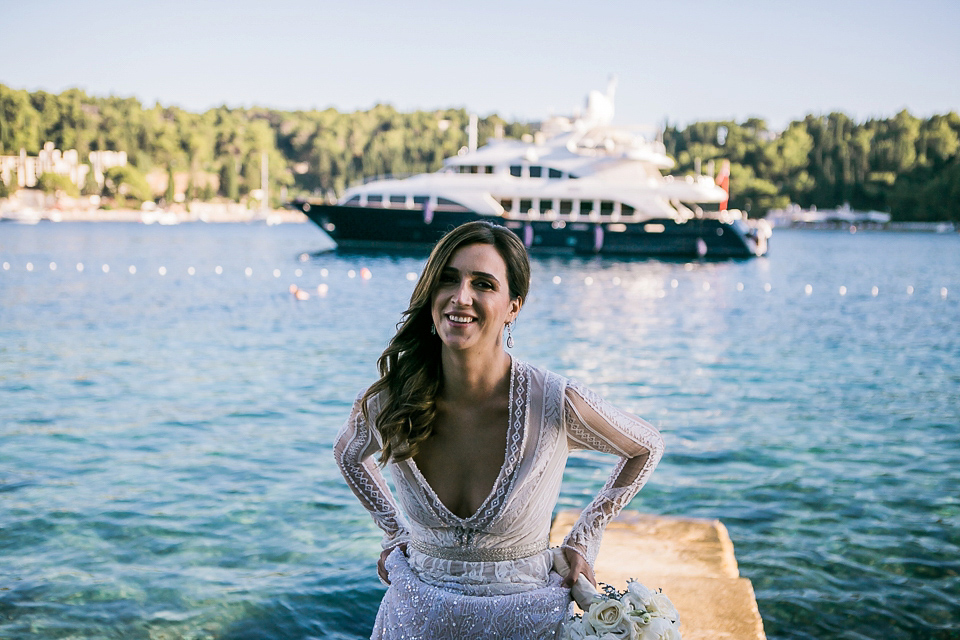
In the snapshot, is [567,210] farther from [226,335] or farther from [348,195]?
[226,335]

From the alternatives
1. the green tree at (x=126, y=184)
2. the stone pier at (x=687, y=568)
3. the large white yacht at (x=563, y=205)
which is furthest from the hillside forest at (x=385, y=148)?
the stone pier at (x=687, y=568)

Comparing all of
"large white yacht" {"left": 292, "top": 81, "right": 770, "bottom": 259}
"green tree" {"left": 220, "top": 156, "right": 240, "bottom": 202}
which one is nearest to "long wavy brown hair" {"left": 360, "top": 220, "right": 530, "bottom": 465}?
"large white yacht" {"left": 292, "top": 81, "right": 770, "bottom": 259}

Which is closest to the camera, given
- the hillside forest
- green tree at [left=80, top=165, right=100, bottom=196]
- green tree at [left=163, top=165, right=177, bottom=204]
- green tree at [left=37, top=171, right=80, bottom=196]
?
the hillside forest

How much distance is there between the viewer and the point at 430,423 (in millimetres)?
2193

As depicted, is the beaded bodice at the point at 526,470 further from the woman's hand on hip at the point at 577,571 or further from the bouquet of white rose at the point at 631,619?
the bouquet of white rose at the point at 631,619

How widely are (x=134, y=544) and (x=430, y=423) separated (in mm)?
4414

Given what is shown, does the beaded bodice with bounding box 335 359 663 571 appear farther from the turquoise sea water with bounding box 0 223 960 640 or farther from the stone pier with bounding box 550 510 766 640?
the turquoise sea water with bounding box 0 223 960 640

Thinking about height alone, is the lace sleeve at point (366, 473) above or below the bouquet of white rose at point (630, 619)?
above

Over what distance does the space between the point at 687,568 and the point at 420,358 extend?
2.92 metres

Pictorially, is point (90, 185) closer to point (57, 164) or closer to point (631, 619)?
point (57, 164)

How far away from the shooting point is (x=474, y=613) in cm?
212

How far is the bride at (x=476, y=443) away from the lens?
2143mm

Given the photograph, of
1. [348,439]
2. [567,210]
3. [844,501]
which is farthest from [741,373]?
[567,210]

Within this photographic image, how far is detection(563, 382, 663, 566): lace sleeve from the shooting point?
7.22ft
